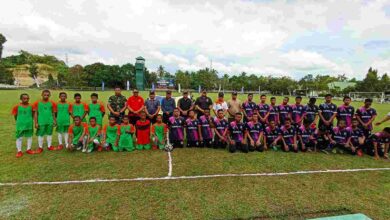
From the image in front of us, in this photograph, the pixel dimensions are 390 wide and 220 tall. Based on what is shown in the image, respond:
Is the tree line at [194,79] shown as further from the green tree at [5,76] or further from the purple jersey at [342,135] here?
the purple jersey at [342,135]

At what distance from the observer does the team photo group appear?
7.56 metres

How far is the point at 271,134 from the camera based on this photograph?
809 cm

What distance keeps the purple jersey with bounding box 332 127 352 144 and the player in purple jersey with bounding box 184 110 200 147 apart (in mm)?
4230

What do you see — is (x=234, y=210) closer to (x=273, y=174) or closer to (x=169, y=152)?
(x=273, y=174)

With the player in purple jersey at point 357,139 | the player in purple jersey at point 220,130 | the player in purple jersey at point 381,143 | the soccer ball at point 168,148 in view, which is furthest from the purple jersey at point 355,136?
the soccer ball at point 168,148

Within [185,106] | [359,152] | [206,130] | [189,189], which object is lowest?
[189,189]

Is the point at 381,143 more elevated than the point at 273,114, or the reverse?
the point at 273,114

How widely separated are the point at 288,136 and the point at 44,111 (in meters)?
7.24

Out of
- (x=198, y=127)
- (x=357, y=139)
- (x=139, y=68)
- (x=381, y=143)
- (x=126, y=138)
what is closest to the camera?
(x=381, y=143)

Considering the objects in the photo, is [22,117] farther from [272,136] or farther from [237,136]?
[272,136]

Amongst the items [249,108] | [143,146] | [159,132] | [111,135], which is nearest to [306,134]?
[249,108]

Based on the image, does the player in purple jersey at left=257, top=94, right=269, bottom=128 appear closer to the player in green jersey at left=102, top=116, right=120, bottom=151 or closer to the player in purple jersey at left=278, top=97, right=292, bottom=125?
the player in purple jersey at left=278, top=97, right=292, bottom=125

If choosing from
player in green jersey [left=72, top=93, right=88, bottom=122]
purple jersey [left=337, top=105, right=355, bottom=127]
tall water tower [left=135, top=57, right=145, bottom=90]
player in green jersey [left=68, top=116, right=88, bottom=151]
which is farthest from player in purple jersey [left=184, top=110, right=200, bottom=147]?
tall water tower [left=135, top=57, right=145, bottom=90]

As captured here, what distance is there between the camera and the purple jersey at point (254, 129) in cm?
792
